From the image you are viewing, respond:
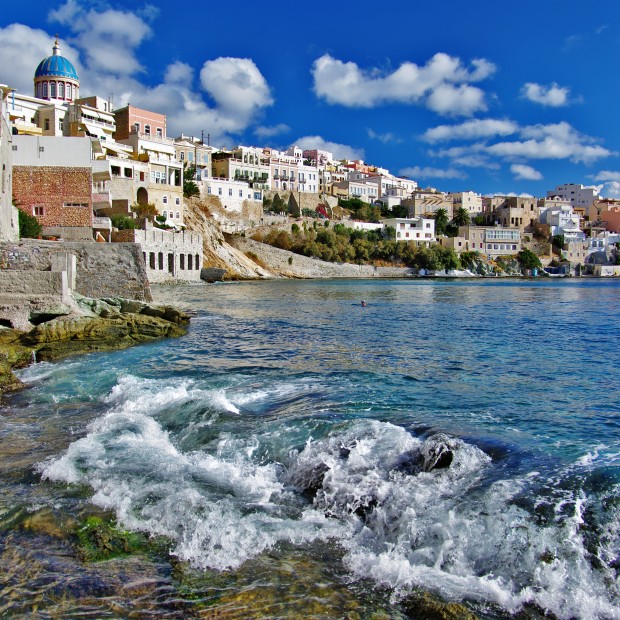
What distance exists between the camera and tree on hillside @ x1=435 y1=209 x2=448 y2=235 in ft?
320

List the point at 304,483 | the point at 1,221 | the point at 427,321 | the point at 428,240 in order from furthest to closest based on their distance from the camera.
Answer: the point at 428,240
the point at 427,321
the point at 1,221
the point at 304,483

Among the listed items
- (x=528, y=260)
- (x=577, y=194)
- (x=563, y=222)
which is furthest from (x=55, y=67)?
(x=577, y=194)

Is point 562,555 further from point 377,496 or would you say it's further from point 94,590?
point 94,590

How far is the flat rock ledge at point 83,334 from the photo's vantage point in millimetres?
12778

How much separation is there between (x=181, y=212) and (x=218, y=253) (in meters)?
5.63

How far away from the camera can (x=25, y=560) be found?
436 centimetres

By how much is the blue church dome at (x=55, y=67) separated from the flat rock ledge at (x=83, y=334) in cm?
4716

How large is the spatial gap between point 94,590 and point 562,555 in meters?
3.50

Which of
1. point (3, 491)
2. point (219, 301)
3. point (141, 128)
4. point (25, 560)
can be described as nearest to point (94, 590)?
point (25, 560)

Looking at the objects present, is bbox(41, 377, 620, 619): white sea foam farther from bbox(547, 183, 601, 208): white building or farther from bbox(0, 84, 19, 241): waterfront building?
bbox(547, 183, 601, 208): white building

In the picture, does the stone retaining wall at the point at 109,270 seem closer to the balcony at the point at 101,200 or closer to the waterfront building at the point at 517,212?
the balcony at the point at 101,200

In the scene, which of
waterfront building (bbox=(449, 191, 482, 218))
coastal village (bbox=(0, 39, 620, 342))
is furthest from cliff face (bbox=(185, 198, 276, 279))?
waterfront building (bbox=(449, 191, 482, 218))

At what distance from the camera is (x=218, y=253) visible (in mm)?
57062

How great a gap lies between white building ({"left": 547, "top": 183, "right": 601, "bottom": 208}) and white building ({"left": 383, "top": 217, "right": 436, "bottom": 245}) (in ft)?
182
